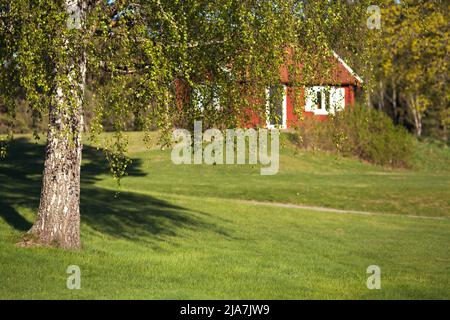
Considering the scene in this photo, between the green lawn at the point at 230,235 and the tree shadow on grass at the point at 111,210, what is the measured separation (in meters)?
0.04

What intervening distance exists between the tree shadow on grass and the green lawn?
0.14 ft

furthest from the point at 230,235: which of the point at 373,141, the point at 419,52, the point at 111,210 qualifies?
the point at 419,52

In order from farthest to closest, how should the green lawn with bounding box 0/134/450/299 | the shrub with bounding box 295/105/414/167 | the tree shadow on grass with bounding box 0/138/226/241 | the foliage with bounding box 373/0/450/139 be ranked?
the foliage with bounding box 373/0/450/139 < the shrub with bounding box 295/105/414/167 < the tree shadow on grass with bounding box 0/138/226/241 < the green lawn with bounding box 0/134/450/299

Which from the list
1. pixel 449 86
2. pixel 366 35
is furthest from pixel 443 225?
pixel 449 86

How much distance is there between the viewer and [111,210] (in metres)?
26.0

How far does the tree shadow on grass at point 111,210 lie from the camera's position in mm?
22516

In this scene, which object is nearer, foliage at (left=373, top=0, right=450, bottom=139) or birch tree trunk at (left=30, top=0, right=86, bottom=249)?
birch tree trunk at (left=30, top=0, right=86, bottom=249)

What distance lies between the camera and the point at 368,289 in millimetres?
16141

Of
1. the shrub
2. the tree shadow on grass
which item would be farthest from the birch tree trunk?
the shrub

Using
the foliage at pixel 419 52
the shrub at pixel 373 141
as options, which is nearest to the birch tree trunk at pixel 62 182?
the shrub at pixel 373 141

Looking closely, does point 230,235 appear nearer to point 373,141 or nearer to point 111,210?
point 111,210

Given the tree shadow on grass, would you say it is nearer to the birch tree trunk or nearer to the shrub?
the birch tree trunk

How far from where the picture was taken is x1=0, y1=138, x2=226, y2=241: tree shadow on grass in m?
22.5
